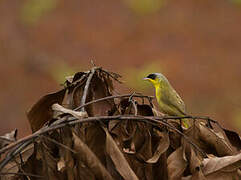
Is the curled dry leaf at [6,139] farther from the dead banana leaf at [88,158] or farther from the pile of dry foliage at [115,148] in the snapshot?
the dead banana leaf at [88,158]

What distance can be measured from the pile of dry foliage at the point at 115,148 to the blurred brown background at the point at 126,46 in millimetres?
5477

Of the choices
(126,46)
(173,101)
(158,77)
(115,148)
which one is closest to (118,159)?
(115,148)

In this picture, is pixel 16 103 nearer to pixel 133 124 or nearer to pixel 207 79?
pixel 207 79

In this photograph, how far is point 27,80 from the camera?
735cm

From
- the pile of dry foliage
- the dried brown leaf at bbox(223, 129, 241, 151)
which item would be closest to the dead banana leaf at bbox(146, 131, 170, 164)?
the pile of dry foliage

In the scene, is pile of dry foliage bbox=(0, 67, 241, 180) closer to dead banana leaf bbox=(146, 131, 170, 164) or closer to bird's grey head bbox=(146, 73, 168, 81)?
dead banana leaf bbox=(146, 131, 170, 164)

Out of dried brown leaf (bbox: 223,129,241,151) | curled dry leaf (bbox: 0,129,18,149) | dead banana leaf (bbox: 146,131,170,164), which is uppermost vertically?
curled dry leaf (bbox: 0,129,18,149)

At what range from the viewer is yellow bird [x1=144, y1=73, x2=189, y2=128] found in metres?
1.48

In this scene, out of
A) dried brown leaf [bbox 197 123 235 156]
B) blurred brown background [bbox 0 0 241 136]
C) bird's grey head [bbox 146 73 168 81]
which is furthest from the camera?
blurred brown background [bbox 0 0 241 136]

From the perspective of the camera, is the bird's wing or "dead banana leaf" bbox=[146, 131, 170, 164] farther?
the bird's wing

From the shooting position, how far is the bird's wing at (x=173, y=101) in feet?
4.88

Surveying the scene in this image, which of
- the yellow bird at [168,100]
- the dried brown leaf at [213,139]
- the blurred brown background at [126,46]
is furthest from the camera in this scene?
the blurred brown background at [126,46]

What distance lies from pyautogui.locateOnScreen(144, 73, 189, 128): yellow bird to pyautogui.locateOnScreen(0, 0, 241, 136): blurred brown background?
4.70 metres

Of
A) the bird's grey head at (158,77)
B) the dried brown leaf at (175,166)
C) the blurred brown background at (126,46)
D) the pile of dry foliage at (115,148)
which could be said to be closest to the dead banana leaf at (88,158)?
Answer: the pile of dry foliage at (115,148)
